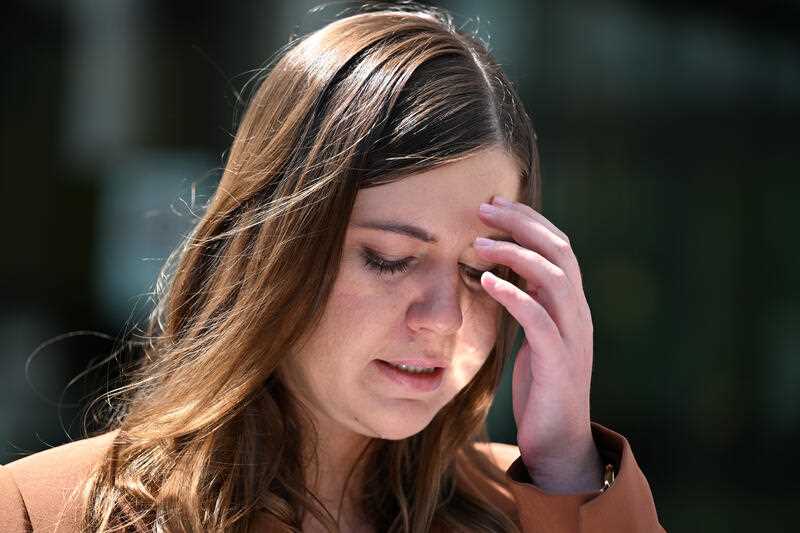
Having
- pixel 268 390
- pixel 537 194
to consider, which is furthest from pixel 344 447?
pixel 537 194

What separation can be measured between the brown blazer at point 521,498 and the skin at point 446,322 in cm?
7

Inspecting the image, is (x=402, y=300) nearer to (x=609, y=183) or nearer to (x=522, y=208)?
(x=522, y=208)

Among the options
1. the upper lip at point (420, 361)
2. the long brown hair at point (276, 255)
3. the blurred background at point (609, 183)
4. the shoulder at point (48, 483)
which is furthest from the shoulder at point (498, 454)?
the blurred background at point (609, 183)

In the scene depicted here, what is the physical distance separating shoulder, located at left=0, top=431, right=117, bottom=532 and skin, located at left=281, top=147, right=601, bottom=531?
433mm

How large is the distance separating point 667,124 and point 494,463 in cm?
387

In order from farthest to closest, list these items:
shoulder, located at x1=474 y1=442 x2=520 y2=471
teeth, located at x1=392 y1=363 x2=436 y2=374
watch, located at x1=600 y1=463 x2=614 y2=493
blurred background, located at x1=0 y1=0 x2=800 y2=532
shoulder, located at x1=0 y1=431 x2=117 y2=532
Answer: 1. blurred background, located at x1=0 y1=0 x2=800 y2=532
2. shoulder, located at x1=474 y1=442 x2=520 y2=471
3. watch, located at x1=600 y1=463 x2=614 y2=493
4. teeth, located at x1=392 y1=363 x2=436 y2=374
5. shoulder, located at x1=0 y1=431 x2=117 y2=532

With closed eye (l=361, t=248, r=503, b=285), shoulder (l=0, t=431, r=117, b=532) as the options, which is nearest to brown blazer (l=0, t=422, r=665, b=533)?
shoulder (l=0, t=431, r=117, b=532)

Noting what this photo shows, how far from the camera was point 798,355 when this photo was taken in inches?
238

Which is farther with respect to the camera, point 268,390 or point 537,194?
point 537,194

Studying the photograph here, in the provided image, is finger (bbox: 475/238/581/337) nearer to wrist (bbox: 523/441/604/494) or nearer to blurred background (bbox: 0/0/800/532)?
wrist (bbox: 523/441/604/494)

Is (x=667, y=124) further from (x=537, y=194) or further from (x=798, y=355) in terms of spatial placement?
(x=537, y=194)

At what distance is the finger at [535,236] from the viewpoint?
2021 millimetres

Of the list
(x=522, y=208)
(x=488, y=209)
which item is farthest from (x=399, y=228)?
(x=522, y=208)

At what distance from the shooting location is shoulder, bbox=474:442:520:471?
104 inches
